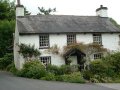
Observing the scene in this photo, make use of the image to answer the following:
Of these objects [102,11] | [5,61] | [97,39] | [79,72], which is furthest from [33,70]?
[5,61]

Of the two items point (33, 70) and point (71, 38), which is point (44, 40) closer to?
point (71, 38)

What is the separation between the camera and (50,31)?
35.0m

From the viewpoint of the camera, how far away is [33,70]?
2955 cm

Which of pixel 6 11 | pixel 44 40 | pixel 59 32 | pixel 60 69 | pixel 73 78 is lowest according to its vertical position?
pixel 73 78

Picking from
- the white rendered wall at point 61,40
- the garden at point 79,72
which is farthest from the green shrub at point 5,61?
the garden at point 79,72

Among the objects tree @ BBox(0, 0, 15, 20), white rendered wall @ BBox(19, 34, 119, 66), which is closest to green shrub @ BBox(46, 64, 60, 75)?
white rendered wall @ BBox(19, 34, 119, 66)

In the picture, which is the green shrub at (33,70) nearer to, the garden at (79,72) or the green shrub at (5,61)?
the garden at (79,72)

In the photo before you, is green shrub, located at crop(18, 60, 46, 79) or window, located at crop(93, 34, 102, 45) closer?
green shrub, located at crop(18, 60, 46, 79)

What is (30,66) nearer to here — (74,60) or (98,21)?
(74,60)

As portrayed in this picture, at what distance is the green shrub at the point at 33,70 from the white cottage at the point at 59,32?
108 inches

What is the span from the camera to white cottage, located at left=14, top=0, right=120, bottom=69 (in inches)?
1350

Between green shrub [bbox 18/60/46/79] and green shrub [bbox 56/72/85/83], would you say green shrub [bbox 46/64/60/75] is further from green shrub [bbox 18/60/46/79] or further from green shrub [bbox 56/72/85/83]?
green shrub [bbox 56/72/85/83]

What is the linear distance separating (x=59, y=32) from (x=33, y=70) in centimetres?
719

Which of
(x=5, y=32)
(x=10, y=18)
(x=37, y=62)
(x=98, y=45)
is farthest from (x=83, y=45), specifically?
(x=10, y=18)
